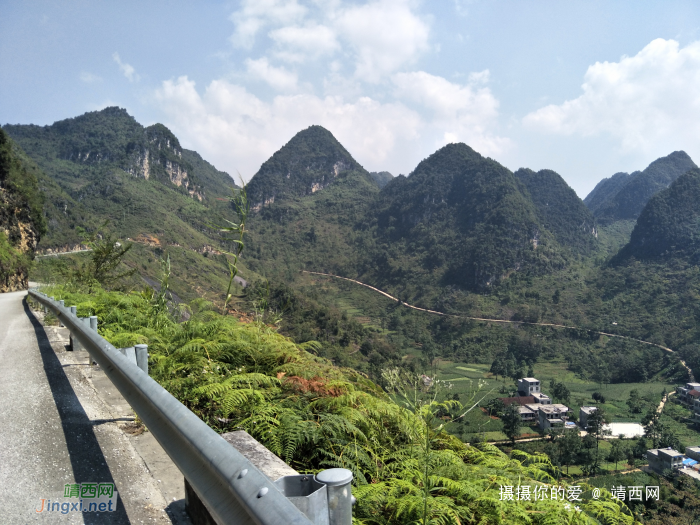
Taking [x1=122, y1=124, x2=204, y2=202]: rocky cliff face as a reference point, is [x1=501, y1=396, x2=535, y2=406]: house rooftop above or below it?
below

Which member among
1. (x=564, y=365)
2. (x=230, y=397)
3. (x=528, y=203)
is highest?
(x=528, y=203)

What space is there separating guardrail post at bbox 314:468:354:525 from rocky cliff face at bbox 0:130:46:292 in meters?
23.6

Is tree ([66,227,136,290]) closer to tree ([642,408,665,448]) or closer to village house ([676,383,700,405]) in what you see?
tree ([642,408,665,448])

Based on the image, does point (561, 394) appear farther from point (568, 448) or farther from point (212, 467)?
point (212, 467)

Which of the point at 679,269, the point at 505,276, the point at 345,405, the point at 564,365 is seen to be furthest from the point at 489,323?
the point at 345,405

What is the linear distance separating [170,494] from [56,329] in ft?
17.6

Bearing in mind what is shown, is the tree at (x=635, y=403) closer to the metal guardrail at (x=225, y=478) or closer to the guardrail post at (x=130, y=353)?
the guardrail post at (x=130, y=353)

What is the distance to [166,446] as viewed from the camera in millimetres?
1271

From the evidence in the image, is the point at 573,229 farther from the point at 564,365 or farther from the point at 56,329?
the point at 56,329

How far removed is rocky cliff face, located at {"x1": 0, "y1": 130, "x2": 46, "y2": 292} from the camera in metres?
19.4

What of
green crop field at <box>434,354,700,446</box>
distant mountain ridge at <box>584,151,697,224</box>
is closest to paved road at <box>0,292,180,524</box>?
green crop field at <box>434,354,700,446</box>

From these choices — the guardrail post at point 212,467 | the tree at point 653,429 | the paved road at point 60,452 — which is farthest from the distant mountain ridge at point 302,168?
the guardrail post at point 212,467

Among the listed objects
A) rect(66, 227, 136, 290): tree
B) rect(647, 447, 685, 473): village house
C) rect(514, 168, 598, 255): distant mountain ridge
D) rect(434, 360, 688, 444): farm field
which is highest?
rect(514, 168, 598, 255): distant mountain ridge

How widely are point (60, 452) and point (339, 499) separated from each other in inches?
67.0
